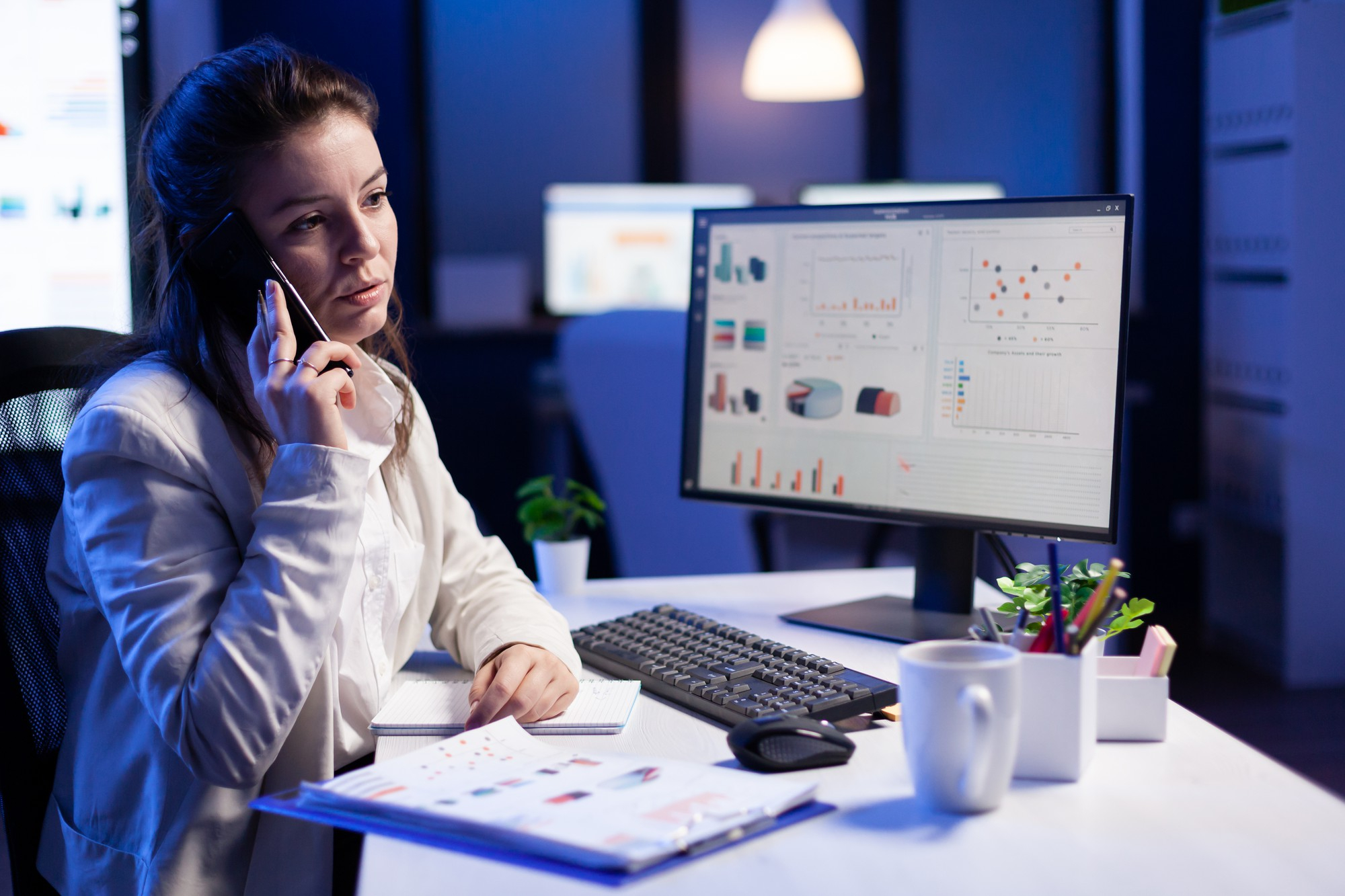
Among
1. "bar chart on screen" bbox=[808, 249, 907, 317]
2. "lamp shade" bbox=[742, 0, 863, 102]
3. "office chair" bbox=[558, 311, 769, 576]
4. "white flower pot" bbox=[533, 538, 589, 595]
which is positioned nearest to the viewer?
"bar chart on screen" bbox=[808, 249, 907, 317]

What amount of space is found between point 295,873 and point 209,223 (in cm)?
59

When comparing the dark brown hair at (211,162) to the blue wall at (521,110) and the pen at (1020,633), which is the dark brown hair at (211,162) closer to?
the pen at (1020,633)

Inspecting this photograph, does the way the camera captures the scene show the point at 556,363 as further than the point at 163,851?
Yes

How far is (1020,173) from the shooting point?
416 centimetres

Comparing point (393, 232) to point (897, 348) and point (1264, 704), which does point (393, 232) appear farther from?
point (1264, 704)

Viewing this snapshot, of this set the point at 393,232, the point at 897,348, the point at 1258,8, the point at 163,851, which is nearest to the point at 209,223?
the point at 393,232

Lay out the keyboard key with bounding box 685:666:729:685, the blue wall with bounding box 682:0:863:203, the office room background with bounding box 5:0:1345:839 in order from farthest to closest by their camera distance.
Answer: the blue wall with bounding box 682:0:863:203, the office room background with bounding box 5:0:1345:839, the keyboard key with bounding box 685:666:729:685

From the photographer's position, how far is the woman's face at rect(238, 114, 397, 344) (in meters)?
1.08

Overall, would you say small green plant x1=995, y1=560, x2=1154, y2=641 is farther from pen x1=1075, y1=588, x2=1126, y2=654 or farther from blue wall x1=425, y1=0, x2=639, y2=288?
blue wall x1=425, y1=0, x2=639, y2=288

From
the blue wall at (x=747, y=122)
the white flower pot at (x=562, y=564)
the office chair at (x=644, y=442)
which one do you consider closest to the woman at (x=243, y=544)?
the white flower pot at (x=562, y=564)

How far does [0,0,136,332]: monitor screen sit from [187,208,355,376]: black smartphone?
1.92 m

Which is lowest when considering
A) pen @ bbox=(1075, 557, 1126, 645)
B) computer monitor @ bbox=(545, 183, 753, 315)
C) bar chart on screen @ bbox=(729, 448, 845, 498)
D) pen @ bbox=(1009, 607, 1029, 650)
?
pen @ bbox=(1009, 607, 1029, 650)

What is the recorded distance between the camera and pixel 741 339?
1385 mm

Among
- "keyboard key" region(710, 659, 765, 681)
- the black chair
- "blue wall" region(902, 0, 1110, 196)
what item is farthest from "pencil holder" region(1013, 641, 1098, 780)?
"blue wall" region(902, 0, 1110, 196)
